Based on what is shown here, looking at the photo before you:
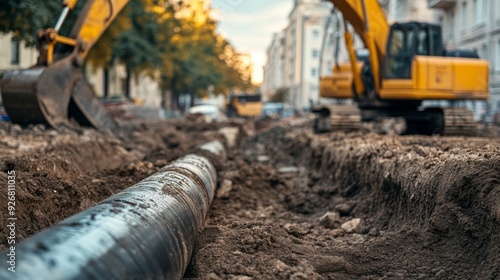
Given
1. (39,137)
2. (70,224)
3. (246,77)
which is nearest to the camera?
(70,224)

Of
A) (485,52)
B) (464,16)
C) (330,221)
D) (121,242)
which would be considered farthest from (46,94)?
(464,16)

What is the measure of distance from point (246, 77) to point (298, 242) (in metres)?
95.7

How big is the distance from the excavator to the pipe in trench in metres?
8.46

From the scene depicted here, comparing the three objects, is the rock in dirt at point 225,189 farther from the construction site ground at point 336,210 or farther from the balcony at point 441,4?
the balcony at point 441,4

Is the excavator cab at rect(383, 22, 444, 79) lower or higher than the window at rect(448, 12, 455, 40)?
lower

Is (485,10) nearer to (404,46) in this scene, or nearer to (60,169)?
(404,46)

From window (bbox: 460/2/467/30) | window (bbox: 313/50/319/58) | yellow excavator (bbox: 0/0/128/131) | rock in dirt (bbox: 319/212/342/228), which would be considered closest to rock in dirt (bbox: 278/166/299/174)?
yellow excavator (bbox: 0/0/128/131)

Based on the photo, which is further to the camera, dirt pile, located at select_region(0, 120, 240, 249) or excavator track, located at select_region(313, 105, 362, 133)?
excavator track, located at select_region(313, 105, 362, 133)

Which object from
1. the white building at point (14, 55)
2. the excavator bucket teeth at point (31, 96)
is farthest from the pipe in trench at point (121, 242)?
the white building at point (14, 55)

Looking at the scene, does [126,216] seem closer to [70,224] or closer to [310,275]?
[70,224]

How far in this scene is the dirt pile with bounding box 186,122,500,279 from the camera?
419 centimetres

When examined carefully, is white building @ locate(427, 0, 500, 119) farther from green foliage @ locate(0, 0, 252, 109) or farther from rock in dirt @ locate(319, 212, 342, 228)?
rock in dirt @ locate(319, 212, 342, 228)

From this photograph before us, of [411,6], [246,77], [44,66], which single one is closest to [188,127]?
[44,66]

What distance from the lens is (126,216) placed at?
3.44 metres
